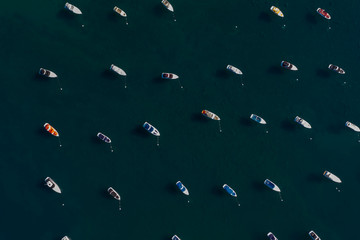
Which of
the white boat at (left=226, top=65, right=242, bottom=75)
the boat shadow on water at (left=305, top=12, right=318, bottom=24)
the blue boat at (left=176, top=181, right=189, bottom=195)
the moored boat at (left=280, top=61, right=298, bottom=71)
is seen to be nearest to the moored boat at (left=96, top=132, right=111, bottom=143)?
the blue boat at (left=176, top=181, right=189, bottom=195)

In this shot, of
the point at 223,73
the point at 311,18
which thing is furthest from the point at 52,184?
the point at 311,18

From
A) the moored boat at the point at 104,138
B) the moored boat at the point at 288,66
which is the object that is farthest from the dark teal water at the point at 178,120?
the moored boat at the point at 104,138

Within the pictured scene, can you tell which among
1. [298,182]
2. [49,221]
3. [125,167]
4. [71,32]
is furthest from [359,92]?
[49,221]

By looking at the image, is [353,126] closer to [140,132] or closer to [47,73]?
[140,132]

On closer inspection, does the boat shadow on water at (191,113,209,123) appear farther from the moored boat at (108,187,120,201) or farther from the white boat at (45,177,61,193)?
the white boat at (45,177,61,193)

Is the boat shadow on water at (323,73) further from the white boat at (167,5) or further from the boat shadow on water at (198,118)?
the white boat at (167,5)

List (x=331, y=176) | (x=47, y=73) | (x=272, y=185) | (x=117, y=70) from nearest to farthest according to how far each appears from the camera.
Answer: (x=272, y=185)
(x=47, y=73)
(x=331, y=176)
(x=117, y=70)
